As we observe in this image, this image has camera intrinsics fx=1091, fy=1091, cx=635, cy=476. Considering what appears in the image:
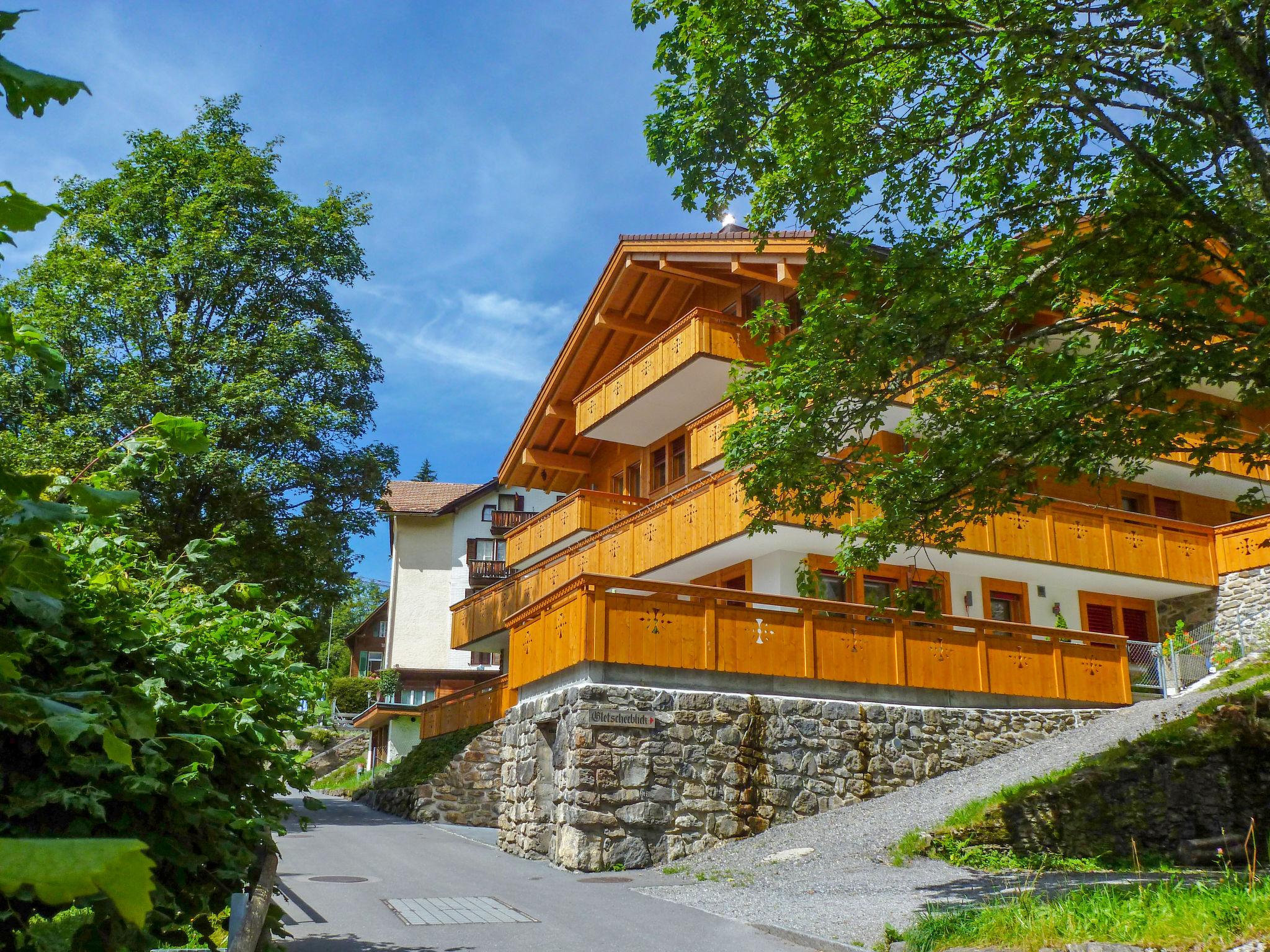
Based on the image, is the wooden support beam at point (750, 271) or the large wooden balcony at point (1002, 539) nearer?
the large wooden balcony at point (1002, 539)

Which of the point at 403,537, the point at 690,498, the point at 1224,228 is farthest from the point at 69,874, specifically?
the point at 403,537

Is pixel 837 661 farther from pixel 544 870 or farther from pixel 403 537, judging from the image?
pixel 403 537

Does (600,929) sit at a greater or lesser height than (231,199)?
lesser

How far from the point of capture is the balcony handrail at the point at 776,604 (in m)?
15.3

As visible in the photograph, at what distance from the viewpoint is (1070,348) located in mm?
11430

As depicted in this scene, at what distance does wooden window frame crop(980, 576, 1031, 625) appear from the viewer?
72.5 feet

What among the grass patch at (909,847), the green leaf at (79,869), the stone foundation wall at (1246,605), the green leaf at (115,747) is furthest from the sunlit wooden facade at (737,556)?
the green leaf at (79,869)

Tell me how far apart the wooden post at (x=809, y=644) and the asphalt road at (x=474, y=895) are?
415 cm

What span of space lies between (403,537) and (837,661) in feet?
121

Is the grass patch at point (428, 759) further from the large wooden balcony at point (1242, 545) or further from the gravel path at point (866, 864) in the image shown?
the large wooden balcony at point (1242, 545)

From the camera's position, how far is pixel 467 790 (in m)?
22.2

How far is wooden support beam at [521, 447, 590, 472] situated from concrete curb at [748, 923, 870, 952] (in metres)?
21.6

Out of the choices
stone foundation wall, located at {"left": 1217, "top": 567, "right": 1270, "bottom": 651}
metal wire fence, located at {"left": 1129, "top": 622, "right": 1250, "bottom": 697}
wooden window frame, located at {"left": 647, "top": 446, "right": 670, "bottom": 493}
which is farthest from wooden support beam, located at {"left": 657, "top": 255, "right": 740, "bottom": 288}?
stone foundation wall, located at {"left": 1217, "top": 567, "right": 1270, "bottom": 651}

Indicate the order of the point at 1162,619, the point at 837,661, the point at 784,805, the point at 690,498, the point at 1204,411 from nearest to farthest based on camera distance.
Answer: the point at 1204,411
the point at 784,805
the point at 837,661
the point at 690,498
the point at 1162,619
